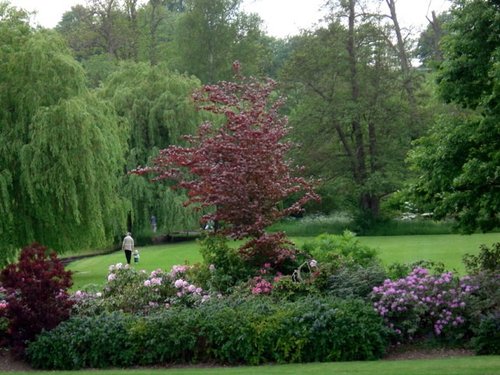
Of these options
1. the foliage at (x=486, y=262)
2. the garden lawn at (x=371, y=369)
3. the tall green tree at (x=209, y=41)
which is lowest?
the garden lawn at (x=371, y=369)

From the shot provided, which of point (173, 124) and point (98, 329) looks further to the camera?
point (173, 124)

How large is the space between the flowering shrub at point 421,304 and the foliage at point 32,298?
16.5 feet

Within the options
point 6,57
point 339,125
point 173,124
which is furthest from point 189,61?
point 6,57

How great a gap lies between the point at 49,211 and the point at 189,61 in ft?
119

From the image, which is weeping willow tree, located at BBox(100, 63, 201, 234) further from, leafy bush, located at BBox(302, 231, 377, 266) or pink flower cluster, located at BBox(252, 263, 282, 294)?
pink flower cluster, located at BBox(252, 263, 282, 294)

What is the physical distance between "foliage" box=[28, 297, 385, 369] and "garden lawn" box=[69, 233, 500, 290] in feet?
41.8

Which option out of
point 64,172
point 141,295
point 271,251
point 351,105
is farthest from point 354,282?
point 351,105

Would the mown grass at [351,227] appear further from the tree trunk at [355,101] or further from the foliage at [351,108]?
the tree trunk at [355,101]

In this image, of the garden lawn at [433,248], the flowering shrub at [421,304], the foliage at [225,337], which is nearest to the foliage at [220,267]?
the foliage at [225,337]

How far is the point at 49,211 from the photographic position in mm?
21188

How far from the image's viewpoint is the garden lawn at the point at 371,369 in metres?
9.34

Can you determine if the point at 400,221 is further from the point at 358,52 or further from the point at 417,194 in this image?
the point at 417,194

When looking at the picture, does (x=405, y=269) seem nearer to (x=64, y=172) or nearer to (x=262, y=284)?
(x=262, y=284)

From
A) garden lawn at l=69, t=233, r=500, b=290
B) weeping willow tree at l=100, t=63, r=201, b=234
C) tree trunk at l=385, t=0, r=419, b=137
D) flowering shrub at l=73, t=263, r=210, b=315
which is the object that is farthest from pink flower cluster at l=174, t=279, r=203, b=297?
tree trunk at l=385, t=0, r=419, b=137
